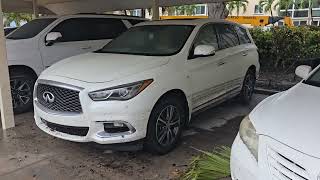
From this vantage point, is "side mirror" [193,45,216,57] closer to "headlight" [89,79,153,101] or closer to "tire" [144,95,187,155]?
"tire" [144,95,187,155]

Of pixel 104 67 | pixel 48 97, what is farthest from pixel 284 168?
pixel 48 97

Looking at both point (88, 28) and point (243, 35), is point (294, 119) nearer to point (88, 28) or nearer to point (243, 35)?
point (243, 35)

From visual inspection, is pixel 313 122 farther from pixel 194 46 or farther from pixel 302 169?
pixel 194 46

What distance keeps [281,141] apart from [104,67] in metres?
2.52

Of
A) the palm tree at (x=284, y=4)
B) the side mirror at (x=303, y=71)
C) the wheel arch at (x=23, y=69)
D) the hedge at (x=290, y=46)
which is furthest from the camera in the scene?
the palm tree at (x=284, y=4)

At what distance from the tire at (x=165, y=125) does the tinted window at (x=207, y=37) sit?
1.09 m

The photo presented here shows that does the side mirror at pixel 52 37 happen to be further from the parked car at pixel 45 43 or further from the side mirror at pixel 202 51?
the side mirror at pixel 202 51

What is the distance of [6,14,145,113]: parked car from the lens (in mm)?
6051

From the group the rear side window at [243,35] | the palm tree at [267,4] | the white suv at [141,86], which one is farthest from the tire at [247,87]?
the palm tree at [267,4]

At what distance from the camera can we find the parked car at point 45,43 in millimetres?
6051

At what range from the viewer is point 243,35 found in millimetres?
6617

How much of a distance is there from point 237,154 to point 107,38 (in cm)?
550

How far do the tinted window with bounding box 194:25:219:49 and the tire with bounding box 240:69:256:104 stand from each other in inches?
53.0

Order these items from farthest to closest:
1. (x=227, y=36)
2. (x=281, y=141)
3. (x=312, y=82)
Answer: (x=227, y=36), (x=312, y=82), (x=281, y=141)
